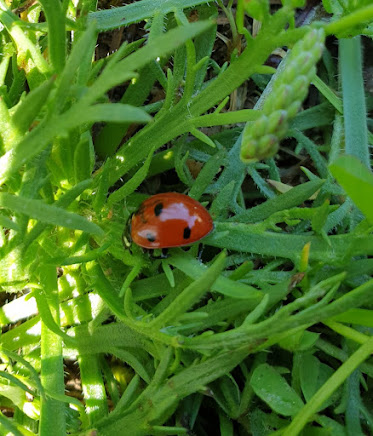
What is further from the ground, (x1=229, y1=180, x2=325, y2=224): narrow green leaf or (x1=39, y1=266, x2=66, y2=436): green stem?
(x1=229, y1=180, x2=325, y2=224): narrow green leaf

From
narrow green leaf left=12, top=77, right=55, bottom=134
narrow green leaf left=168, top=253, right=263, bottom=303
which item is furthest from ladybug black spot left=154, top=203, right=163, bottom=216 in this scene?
narrow green leaf left=12, top=77, right=55, bottom=134

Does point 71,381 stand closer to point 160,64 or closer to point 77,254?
point 77,254

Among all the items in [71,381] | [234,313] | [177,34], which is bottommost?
[71,381]

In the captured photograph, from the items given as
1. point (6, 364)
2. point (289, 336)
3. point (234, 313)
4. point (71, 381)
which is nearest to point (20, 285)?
point (6, 364)

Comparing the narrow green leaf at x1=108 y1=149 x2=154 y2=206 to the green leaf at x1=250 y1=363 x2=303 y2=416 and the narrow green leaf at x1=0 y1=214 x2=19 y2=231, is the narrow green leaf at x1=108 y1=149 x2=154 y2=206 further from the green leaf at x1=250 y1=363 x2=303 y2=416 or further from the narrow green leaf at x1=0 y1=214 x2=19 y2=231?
the green leaf at x1=250 y1=363 x2=303 y2=416

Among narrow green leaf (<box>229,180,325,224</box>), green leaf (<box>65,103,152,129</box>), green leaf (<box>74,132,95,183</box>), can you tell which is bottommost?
narrow green leaf (<box>229,180,325,224</box>)

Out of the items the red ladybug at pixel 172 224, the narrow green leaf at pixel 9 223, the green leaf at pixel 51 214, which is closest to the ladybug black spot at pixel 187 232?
the red ladybug at pixel 172 224

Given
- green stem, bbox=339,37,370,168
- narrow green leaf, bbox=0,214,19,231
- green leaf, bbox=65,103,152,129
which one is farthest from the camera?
green stem, bbox=339,37,370,168

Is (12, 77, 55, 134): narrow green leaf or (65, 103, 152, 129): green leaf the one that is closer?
(65, 103, 152, 129): green leaf
